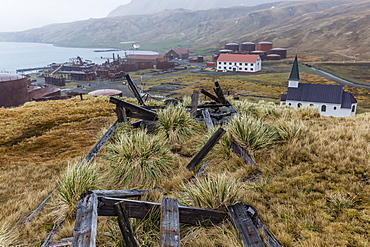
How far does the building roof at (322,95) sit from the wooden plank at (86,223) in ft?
158

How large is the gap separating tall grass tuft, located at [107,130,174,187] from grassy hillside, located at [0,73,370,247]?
30 millimetres

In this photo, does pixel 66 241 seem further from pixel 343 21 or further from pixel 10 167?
pixel 343 21

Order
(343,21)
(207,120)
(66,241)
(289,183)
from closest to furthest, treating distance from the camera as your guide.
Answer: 1. (66,241)
2. (289,183)
3. (207,120)
4. (343,21)

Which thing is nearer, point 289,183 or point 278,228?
point 278,228

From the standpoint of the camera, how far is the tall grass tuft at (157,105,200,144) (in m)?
9.47

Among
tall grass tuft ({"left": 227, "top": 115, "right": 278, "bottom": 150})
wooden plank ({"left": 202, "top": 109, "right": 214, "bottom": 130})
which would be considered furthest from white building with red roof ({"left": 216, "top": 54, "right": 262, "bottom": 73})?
tall grass tuft ({"left": 227, "top": 115, "right": 278, "bottom": 150})

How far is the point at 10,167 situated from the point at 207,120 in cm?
778

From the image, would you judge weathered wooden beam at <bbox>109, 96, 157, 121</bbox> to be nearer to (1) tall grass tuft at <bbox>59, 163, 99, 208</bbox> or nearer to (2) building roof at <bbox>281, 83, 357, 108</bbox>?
(1) tall grass tuft at <bbox>59, 163, 99, 208</bbox>

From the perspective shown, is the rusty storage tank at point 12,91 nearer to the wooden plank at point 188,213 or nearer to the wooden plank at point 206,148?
the wooden plank at point 206,148

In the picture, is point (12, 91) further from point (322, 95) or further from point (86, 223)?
point (322, 95)

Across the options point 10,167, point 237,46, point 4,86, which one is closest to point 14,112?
point 10,167

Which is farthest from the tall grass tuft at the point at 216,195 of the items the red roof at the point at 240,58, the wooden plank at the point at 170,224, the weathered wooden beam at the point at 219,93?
the red roof at the point at 240,58

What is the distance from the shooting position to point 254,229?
366 centimetres

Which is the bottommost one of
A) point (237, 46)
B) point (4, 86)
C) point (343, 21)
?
point (4, 86)
